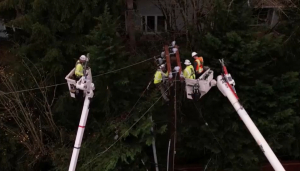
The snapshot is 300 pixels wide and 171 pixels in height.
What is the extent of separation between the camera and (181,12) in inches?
397

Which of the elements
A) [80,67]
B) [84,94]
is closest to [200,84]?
[84,94]

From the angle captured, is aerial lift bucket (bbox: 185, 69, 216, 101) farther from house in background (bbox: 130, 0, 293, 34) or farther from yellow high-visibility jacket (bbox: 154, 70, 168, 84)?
house in background (bbox: 130, 0, 293, 34)

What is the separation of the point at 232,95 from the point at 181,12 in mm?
5407

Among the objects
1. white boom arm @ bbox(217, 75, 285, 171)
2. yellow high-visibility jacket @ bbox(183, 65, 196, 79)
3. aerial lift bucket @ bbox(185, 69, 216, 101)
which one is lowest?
white boom arm @ bbox(217, 75, 285, 171)

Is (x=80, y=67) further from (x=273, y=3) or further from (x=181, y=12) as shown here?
Result: (x=273, y=3)

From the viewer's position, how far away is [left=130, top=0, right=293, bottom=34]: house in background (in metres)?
8.85

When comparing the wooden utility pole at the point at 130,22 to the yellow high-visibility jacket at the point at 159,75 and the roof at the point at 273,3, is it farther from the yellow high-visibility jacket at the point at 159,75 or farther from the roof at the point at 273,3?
the yellow high-visibility jacket at the point at 159,75

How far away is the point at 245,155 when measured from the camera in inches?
284

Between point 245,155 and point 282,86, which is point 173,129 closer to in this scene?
point 245,155

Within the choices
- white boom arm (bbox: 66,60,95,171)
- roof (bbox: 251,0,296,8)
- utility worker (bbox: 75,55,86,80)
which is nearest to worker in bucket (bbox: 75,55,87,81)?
utility worker (bbox: 75,55,86,80)

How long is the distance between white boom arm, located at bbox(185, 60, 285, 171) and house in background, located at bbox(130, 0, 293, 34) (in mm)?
2554

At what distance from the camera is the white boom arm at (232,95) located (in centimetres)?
520

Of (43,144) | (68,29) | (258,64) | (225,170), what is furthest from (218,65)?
(43,144)

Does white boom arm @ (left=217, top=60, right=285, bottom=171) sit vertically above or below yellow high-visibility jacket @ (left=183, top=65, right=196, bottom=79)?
below
